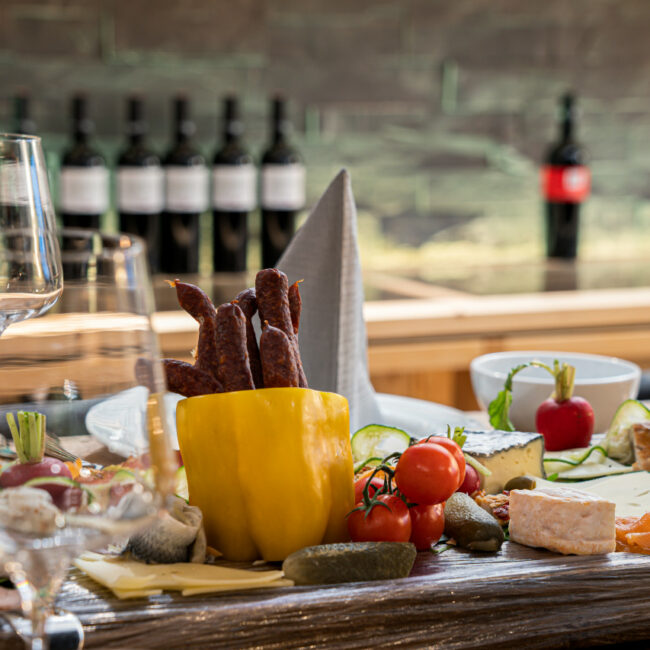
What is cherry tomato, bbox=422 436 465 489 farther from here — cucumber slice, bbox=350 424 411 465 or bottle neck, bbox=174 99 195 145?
bottle neck, bbox=174 99 195 145

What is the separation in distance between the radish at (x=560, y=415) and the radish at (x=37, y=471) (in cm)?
58

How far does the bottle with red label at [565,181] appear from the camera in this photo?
253 cm

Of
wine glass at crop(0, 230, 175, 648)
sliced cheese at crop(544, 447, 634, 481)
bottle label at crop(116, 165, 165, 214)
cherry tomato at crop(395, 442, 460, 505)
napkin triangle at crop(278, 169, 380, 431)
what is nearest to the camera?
wine glass at crop(0, 230, 175, 648)

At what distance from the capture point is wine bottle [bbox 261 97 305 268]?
2.18 meters

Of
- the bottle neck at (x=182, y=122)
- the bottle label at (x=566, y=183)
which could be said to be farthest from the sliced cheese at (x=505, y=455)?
the bottle label at (x=566, y=183)

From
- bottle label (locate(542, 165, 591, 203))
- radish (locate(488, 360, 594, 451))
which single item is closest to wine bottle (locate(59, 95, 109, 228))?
bottle label (locate(542, 165, 591, 203))

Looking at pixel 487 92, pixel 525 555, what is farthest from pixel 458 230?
pixel 525 555

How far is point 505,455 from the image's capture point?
846mm

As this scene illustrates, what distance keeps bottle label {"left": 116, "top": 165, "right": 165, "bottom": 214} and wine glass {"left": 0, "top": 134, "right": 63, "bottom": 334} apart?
4.59 ft

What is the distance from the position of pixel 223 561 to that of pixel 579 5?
2.41 m

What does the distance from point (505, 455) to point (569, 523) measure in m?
0.16

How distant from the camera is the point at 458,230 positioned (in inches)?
107

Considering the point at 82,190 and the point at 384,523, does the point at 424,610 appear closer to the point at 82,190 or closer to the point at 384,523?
the point at 384,523

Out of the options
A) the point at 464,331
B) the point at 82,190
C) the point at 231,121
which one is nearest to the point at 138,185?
the point at 82,190
